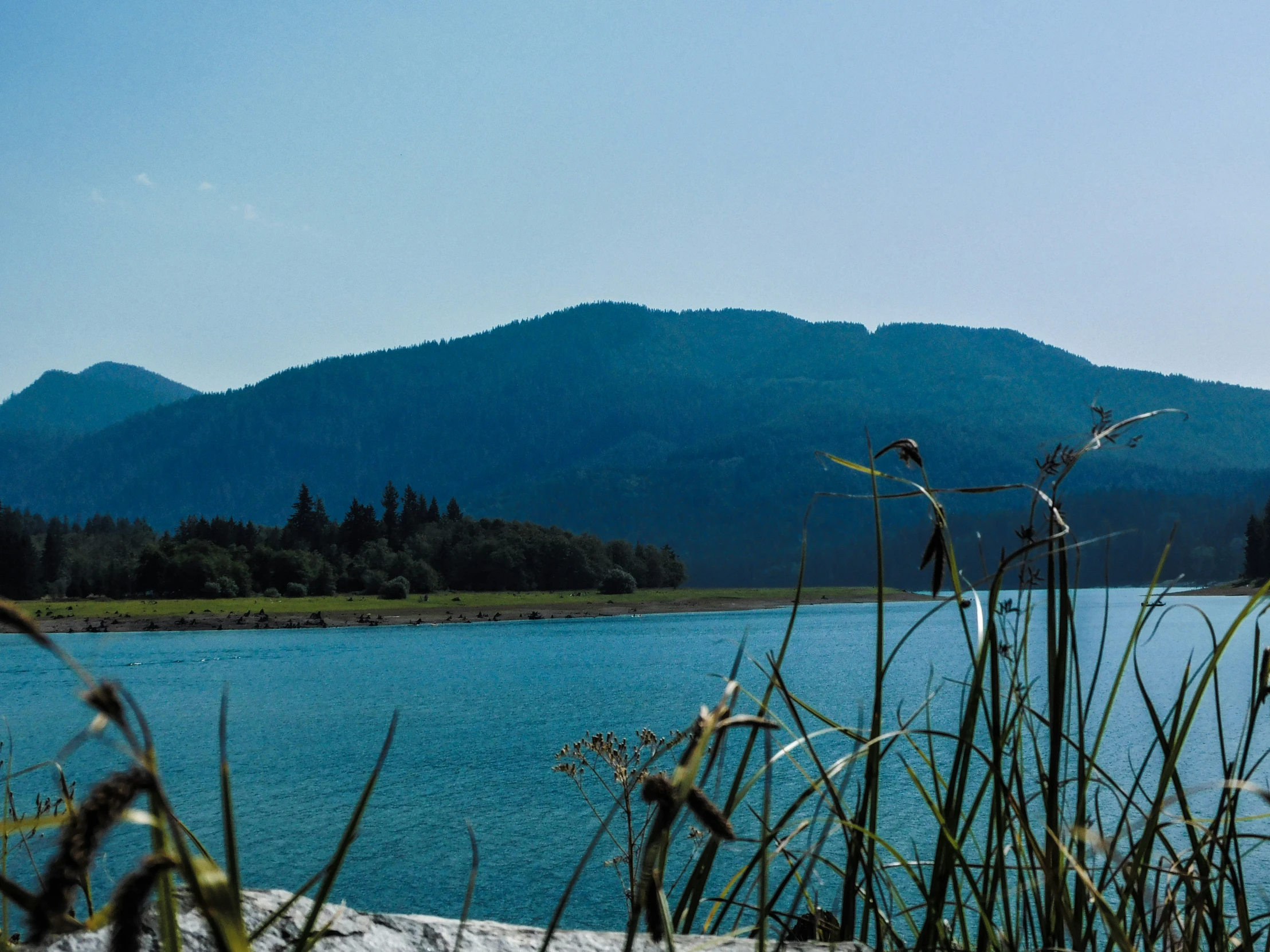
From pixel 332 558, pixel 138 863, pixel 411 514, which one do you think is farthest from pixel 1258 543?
pixel 138 863

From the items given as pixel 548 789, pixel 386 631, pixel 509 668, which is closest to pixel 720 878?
pixel 548 789

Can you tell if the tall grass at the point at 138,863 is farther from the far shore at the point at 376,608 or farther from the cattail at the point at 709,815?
the far shore at the point at 376,608

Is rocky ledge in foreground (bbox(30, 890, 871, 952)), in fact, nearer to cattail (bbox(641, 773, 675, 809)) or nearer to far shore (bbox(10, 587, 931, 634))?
cattail (bbox(641, 773, 675, 809))

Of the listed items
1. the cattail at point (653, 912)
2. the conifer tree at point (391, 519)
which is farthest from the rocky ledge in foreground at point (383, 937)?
the conifer tree at point (391, 519)

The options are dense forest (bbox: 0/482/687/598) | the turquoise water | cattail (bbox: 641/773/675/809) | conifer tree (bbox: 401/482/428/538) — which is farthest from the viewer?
conifer tree (bbox: 401/482/428/538)

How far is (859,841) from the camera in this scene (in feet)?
4.35

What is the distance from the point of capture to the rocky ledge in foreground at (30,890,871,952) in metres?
1.08

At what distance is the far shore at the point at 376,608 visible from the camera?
55.5m

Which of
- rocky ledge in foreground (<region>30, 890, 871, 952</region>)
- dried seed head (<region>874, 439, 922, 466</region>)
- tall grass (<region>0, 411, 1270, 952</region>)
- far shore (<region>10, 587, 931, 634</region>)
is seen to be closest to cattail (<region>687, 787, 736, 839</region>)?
tall grass (<region>0, 411, 1270, 952</region>)

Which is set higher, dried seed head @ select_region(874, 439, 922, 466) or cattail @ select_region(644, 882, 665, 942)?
dried seed head @ select_region(874, 439, 922, 466)

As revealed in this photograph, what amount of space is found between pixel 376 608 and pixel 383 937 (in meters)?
67.1

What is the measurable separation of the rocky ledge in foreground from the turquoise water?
39 cm

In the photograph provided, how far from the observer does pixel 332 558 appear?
3095 inches

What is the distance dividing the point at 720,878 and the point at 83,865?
10.3m
